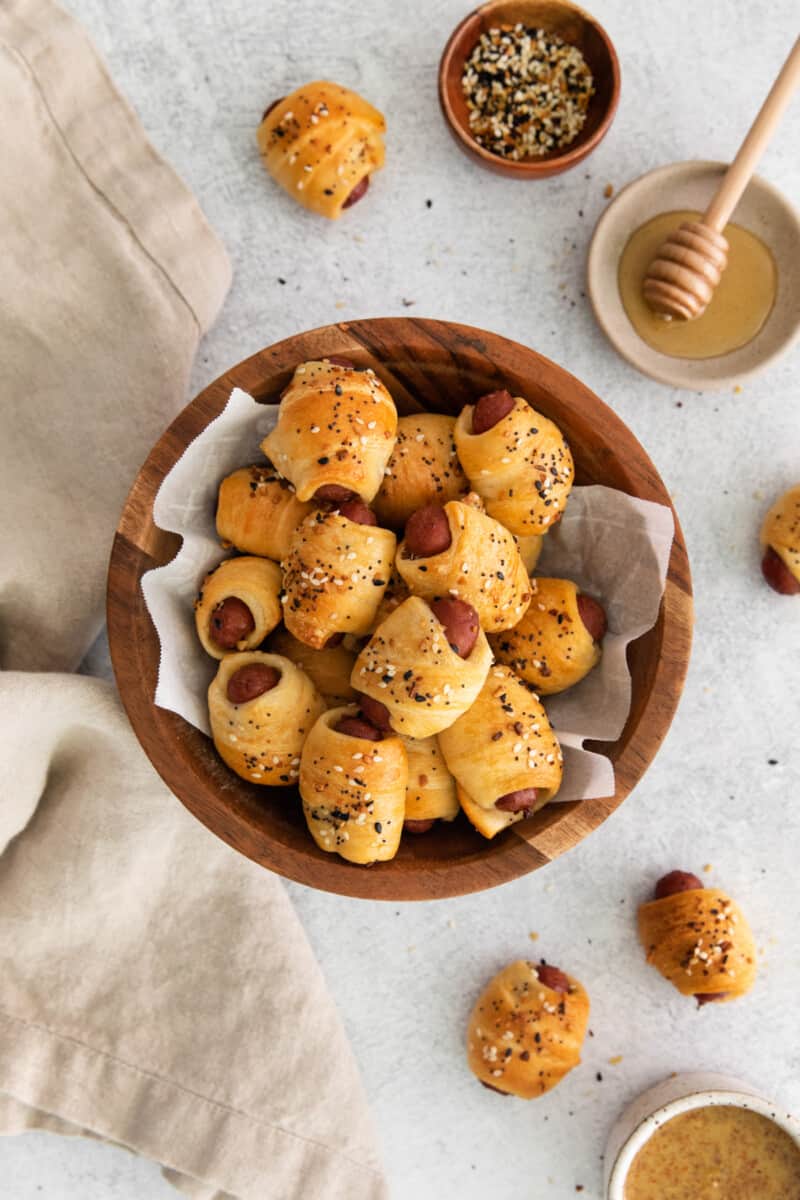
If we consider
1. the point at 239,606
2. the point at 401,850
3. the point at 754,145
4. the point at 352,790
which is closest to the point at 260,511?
the point at 239,606

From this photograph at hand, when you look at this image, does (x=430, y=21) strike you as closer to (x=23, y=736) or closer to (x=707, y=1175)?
(x=23, y=736)

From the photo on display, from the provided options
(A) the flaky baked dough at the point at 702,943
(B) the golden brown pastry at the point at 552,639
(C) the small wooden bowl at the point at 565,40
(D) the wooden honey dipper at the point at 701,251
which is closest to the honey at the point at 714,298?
(D) the wooden honey dipper at the point at 701,251

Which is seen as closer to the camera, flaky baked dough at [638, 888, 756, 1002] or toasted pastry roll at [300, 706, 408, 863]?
toasted pastry roll at [300, 706, 408, 863]

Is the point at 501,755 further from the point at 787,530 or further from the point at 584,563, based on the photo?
the point at 787,530

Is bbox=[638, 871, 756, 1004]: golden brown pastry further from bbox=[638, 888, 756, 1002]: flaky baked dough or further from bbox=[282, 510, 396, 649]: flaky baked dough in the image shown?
bbox=[282, 510, 396, 649]: flaky baked dough

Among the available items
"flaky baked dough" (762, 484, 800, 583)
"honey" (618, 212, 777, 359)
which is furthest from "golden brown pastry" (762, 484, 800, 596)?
"honey" (618, 212, 777, 359)

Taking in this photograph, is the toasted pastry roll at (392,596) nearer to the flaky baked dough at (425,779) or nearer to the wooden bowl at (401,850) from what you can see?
the flaky baked dough at (425,779)
